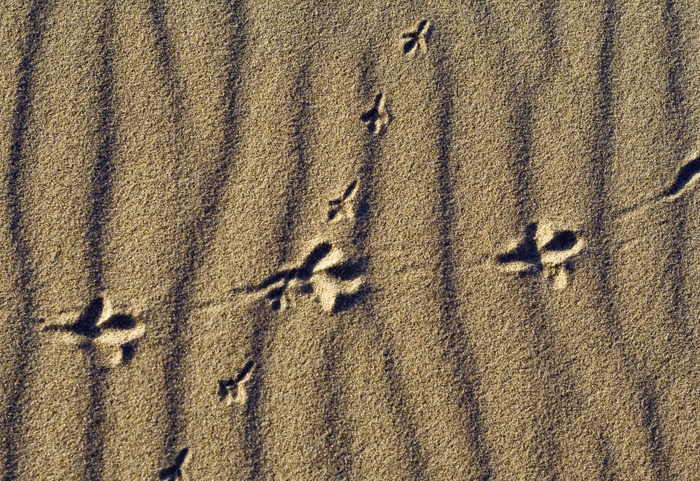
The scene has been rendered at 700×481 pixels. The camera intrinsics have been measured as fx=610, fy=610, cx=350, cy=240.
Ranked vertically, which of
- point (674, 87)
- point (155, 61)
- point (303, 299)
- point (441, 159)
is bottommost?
point (303, 299)

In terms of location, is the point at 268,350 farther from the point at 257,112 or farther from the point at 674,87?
the point at 674,87

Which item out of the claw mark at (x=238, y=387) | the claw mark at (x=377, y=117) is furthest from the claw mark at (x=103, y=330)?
the claw mark at (x=377, y=117)

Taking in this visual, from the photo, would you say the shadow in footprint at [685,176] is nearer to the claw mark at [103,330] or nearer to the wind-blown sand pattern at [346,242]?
the wind-blown sand pattern at [346,242]

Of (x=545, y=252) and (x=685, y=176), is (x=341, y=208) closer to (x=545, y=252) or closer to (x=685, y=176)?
(x=545, y=252)

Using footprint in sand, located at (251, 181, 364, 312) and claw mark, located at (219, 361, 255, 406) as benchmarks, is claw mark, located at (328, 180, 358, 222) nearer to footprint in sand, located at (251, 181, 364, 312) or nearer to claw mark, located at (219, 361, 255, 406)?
footprint in sand, located at (251, 181, 364, 312)

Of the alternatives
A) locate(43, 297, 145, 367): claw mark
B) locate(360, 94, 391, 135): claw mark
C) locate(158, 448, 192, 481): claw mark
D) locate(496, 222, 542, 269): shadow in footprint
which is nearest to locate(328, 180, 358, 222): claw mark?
locate(360, 94, 391, 135): claw mark

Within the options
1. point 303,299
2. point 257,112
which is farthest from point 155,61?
point 303,299

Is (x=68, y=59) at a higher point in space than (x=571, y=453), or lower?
higher

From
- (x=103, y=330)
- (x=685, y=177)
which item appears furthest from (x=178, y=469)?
(x=685, y=177)
